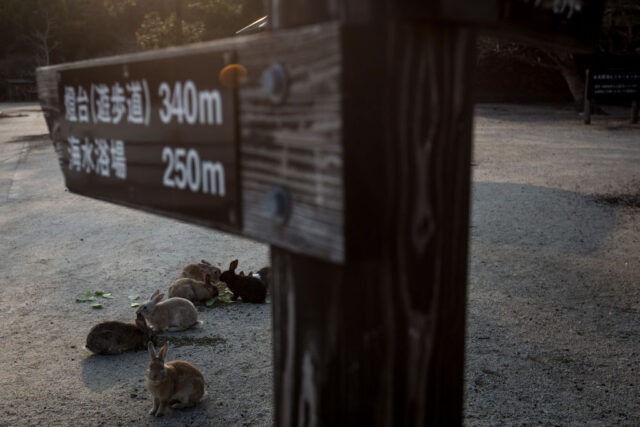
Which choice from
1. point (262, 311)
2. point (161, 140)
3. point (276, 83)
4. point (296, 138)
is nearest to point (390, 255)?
point (296, 138)

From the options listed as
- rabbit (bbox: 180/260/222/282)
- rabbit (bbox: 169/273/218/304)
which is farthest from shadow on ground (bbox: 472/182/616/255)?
rabbit (bbox: 169/273/218/304)

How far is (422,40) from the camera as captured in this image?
107cm

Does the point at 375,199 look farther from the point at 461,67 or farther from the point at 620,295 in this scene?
the point at 620,295

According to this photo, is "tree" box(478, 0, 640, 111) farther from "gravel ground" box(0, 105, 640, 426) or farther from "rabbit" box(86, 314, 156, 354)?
"rabbit" box(86, 314, 156, 354)

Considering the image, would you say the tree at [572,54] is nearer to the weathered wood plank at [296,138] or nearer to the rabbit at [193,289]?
the rabbit at [193,289]

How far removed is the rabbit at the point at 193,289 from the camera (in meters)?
4.91

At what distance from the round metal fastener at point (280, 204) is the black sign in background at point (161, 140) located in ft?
0.46

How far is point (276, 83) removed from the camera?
1.14m

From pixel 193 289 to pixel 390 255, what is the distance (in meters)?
4.05

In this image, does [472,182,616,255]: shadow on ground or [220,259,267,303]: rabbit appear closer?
[220,259,267,303]: rabbit

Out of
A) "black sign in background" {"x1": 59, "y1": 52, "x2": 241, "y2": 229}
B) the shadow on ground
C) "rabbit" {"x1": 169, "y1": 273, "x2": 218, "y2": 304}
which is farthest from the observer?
the shadow on ground

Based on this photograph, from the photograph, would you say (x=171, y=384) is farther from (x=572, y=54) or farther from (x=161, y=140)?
(x=572, y=54)

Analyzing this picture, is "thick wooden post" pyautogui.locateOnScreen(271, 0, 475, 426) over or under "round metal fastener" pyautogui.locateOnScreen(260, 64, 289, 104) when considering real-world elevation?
under

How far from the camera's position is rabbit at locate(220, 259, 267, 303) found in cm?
494
